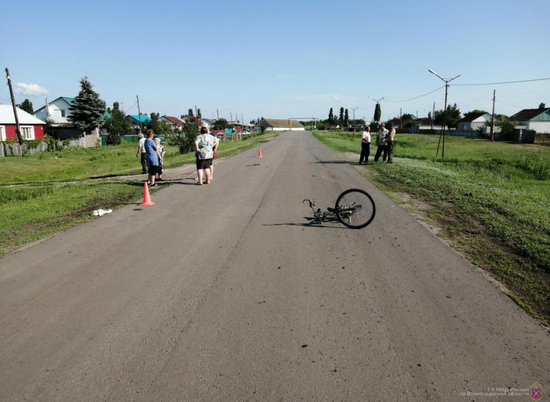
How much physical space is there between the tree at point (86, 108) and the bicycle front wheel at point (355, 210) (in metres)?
55.6

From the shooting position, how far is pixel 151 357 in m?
3.51

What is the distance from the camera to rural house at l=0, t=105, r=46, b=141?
44531 millimetres

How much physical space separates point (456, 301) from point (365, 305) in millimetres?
1097

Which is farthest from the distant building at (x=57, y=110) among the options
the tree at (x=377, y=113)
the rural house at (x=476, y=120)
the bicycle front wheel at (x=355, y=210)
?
the tree at (x=377, y=113)

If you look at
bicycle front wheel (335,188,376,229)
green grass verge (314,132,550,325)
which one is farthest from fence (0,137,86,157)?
bicycle front wheel (335,188,376,229)

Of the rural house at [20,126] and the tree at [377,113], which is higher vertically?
the tree at [377,113]

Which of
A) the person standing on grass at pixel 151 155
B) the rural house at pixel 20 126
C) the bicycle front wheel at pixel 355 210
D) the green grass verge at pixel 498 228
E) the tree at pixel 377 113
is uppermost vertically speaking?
the tree at pixel 377 113

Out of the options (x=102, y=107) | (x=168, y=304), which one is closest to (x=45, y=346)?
(x=168, y=304)

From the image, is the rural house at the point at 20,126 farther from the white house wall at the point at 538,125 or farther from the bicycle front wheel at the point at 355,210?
the white house wall at the point at 538,125

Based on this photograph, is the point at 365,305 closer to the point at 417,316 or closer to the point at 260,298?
the point at 417,316

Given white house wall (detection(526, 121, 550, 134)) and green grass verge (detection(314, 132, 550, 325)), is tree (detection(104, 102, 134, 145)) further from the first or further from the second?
white house wall (detection(526, 121, 550, 134))

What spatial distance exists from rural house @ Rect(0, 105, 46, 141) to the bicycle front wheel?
46.0 m

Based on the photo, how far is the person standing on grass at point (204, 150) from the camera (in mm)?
12586

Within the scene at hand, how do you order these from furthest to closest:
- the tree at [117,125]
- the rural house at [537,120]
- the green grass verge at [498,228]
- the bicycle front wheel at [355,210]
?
the rural house at [537,120] < the tree at [117,125] < the bicycle front wheel at [355,210] < the green grass verge at [498,228]
